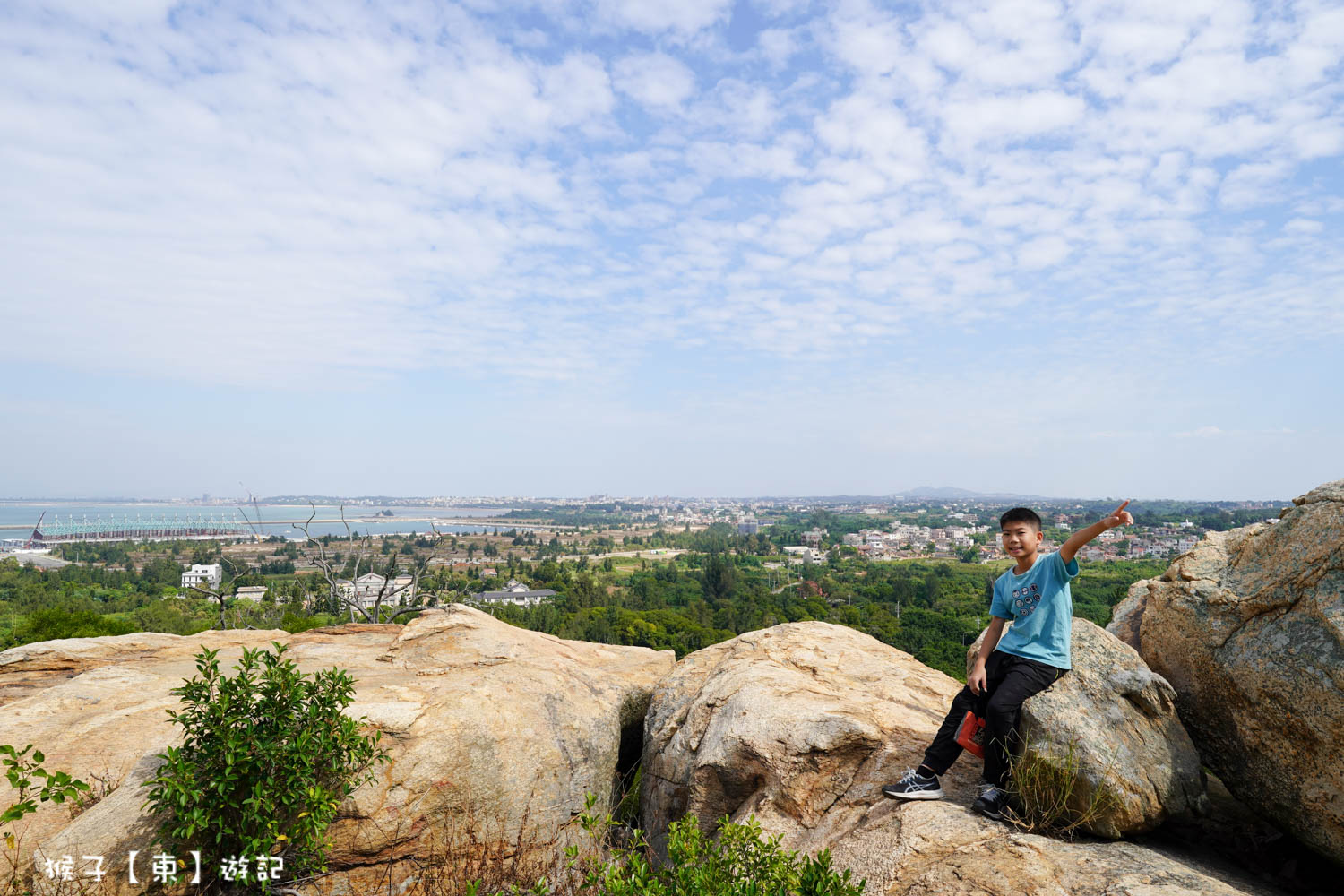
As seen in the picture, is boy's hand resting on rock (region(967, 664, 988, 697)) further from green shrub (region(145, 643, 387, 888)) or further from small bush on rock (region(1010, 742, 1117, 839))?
green shrub (region(145, 643, 387, 888))

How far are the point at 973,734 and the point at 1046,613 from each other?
1.21 meters

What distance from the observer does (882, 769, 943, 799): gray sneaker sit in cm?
561

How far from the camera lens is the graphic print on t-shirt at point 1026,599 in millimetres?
5520

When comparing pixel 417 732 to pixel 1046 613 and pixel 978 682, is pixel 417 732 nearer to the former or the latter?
pixel 978 682

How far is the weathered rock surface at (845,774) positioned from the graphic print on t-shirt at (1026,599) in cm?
168

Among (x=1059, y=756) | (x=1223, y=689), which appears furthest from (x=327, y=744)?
(x=1223, y=689)

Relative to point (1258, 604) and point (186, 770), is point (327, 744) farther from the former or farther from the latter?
point (1258, 604)

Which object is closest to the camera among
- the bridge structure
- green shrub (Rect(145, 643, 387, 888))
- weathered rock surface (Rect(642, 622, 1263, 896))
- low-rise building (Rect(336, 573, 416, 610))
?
weathered rock surface (Rect(642, 622, 1263, 896))

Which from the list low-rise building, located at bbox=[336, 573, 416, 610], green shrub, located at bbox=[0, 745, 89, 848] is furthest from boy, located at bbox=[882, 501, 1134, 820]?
low-rise building, located at bbox=[336, 573, 416, 610]

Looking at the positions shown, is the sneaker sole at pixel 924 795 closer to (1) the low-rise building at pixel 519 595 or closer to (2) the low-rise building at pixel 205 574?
(1) the low-rise building at pixel 519 595

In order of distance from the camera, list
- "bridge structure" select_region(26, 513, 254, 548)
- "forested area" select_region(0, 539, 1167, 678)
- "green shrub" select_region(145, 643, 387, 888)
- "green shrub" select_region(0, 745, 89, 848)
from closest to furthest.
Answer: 1. "green shrub" select_region(0, 745, 89, 848)
2. "green shrub" select_region(145, 643, 387, 888)
3. "forested area" select_region(0, 539, 1167, 678)
4. "bridge structure" select_region(26, 513, 254, 548)

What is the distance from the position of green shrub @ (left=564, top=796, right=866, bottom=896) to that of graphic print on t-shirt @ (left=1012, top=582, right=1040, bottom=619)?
8.74 feet

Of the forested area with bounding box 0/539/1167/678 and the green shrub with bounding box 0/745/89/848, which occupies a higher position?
the green shrub with bounding box 0/745/89/848

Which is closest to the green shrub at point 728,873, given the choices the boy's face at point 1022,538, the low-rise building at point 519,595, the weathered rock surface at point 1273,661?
the boy's face at point 1022,538
